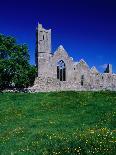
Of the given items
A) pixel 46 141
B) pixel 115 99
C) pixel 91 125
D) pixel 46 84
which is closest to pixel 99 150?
pixel 46 141

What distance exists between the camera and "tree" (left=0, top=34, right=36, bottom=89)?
60094mm

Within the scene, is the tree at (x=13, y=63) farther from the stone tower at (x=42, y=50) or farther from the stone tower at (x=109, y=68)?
the stone tower at (x=109, y=68)

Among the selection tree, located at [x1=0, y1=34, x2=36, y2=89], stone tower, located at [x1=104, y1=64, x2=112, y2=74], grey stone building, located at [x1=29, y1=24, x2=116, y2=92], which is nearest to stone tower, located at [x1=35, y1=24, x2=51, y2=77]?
grey stone building, located at [x1=29, y1=24, x2=116, y2=92]

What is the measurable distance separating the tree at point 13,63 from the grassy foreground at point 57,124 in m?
12.3

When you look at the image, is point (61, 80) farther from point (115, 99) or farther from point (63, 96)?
point (115, 99)

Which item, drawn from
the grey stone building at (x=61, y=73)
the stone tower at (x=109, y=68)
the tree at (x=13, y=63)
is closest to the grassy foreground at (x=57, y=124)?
the tree at (x=13, y=63)

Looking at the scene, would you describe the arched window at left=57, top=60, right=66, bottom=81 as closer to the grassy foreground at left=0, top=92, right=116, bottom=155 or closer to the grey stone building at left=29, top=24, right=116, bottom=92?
the grey stone building at left=29, top=24, right=116, bottom=92

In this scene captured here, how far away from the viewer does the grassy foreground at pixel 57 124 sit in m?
18.9

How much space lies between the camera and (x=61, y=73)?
72.5 m

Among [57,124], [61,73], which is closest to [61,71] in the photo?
[61,73]

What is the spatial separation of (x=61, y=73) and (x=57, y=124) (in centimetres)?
4356

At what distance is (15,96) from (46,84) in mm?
21334

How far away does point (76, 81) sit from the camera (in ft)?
240

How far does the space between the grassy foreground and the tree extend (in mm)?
12290
